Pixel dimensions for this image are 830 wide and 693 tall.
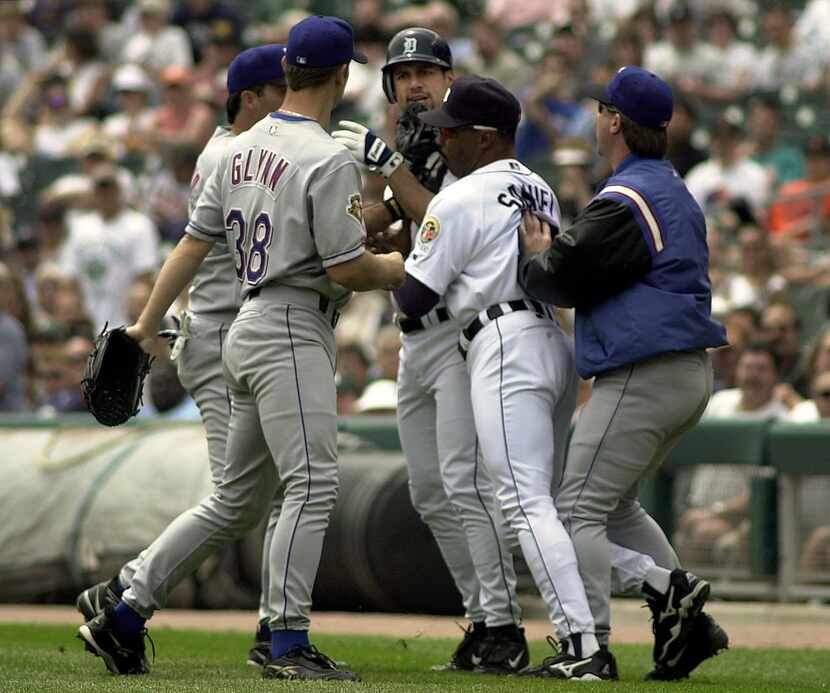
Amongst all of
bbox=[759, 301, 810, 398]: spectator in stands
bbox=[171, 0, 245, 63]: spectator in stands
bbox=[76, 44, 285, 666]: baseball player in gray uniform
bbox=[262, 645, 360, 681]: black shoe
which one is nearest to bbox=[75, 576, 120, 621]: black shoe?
bbox=[76, 44, 285, 666]: baseball player in gray uniform

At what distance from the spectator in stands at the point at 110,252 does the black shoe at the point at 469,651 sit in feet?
27.0

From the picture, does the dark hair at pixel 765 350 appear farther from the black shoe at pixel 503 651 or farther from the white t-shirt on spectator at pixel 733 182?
the black shoe at pixel 503 651

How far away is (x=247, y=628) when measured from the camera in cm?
868

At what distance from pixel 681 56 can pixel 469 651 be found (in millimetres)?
9454

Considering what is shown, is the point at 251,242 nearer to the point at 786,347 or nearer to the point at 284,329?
the point at 284,329

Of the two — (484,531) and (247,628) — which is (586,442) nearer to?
(484,531)

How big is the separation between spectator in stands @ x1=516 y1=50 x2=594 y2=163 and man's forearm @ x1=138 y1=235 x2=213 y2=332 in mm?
8679

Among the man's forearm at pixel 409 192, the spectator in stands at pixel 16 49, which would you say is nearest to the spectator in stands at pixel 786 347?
the man's forearm at pixel 409 192

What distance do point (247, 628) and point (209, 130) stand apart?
8.30 metres

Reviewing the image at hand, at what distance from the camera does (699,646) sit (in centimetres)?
609

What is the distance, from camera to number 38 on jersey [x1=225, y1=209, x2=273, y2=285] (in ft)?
19.6

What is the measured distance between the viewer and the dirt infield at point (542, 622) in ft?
27.3

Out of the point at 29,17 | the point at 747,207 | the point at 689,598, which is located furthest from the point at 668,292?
the point at 29,17

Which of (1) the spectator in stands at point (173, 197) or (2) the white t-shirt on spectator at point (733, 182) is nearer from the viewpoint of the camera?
(2) the white t-shirt on spectator at point (733, 182)
